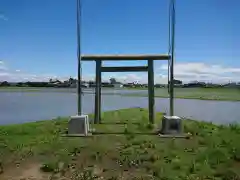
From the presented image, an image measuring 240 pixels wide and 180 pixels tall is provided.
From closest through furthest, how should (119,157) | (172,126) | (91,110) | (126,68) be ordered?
(119,157), (172,126), (126,68), (91,110)

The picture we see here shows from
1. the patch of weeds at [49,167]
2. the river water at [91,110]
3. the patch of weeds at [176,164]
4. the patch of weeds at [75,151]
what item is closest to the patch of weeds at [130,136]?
the patch of weeds at [75,151]

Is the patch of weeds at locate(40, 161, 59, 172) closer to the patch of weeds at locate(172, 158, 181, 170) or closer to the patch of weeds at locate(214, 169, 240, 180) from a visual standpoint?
the patch of weeds at locate(172, 158, 181, 170)

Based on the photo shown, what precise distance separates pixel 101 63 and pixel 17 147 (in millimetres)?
6270

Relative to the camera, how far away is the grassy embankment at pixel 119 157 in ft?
24.3

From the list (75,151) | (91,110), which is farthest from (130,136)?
(91,110)

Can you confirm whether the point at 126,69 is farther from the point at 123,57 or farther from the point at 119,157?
the point at 119,157

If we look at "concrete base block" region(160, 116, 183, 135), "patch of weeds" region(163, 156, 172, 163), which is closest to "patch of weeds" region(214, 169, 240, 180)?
"patch of weeds" region(163, 156, 172, 163)

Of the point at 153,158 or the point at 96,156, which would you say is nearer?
the point at 153,158

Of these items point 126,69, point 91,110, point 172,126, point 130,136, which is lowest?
point 91,110

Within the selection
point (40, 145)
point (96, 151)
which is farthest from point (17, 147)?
point (96, 151)

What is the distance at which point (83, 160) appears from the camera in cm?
845

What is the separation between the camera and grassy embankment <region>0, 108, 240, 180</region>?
741 cm

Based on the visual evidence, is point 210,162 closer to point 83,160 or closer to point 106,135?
point 83,160

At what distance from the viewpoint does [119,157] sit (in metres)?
8.68
